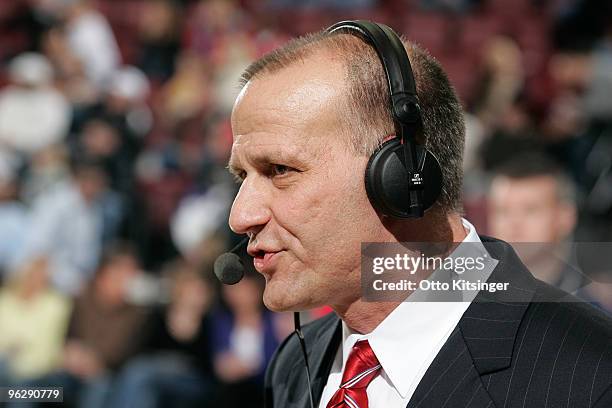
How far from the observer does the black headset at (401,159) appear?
56.7 inches

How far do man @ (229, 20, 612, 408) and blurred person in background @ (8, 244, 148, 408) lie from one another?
10.4 feet

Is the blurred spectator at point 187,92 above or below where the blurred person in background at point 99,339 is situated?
above

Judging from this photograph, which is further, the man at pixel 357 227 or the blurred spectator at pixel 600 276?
the blurred spectator at pixel 600 276

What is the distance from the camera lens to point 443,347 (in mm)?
1469

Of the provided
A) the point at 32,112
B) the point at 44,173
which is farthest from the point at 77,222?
the point at 32,112

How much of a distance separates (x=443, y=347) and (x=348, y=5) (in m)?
6.91

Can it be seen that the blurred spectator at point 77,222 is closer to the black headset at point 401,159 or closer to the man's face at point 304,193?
the man's face at point 304,193

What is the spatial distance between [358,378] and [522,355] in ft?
0.93

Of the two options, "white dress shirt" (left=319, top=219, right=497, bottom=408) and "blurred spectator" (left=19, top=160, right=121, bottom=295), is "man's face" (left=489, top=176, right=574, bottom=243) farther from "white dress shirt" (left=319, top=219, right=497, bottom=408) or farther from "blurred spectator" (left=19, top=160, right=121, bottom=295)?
"blurred spectator" (left=19, top=160, right=121, bottom=295)

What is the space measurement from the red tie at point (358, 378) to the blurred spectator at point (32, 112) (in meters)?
5.97

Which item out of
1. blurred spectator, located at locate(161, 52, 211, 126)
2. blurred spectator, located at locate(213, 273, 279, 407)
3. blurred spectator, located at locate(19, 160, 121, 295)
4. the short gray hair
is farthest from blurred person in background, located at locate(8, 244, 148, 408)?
the short gray hair

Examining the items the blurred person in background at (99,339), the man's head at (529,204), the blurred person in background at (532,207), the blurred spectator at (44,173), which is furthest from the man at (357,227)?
the blurred spectator at (44,173)

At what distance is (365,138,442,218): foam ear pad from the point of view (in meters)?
1.44

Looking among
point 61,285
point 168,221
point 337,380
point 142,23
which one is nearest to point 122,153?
point 168,221
